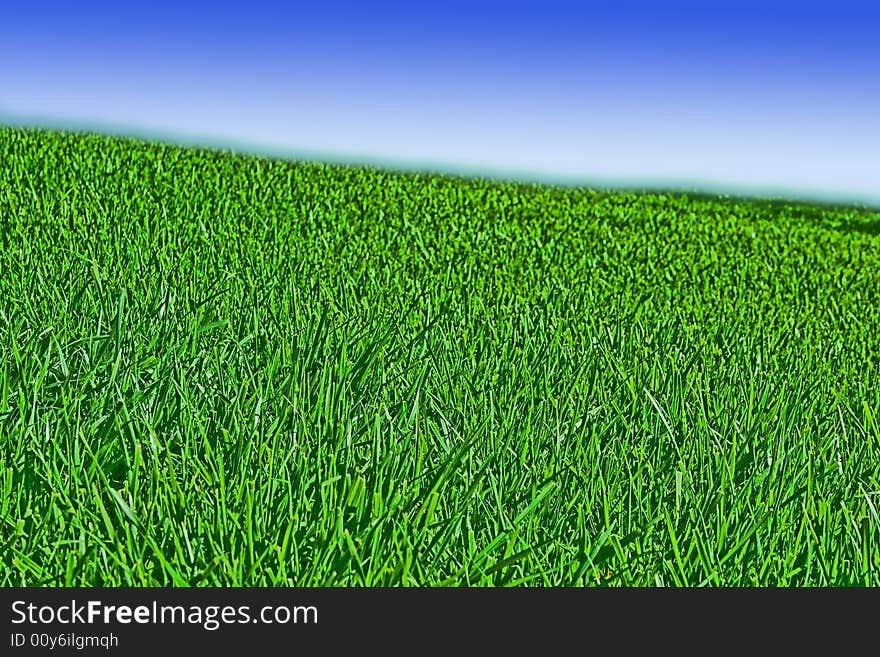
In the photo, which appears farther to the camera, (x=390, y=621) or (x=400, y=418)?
(x=400, y=418)

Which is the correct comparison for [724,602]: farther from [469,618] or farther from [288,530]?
[288,530]

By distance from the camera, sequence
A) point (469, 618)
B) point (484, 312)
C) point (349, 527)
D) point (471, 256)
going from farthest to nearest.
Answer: point (471, 256) < point (484, 312) < point (349, 527) < point (469, 618)

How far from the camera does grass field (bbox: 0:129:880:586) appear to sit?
5.98 ft

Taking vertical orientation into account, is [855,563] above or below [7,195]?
below

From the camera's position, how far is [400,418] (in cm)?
249

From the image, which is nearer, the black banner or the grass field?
the black banner

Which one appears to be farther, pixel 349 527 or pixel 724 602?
pixel 349 527

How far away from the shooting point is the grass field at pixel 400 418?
71.7 inches

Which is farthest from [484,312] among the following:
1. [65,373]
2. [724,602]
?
[724,602]

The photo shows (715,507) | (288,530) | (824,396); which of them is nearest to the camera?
(288,530)

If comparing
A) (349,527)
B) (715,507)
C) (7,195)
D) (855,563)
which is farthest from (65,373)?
Result: (7,195)

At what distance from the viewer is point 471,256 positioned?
20.6 feet

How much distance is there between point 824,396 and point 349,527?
93.2 inches

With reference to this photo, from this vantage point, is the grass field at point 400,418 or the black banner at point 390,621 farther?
the grass field at point 400,418
